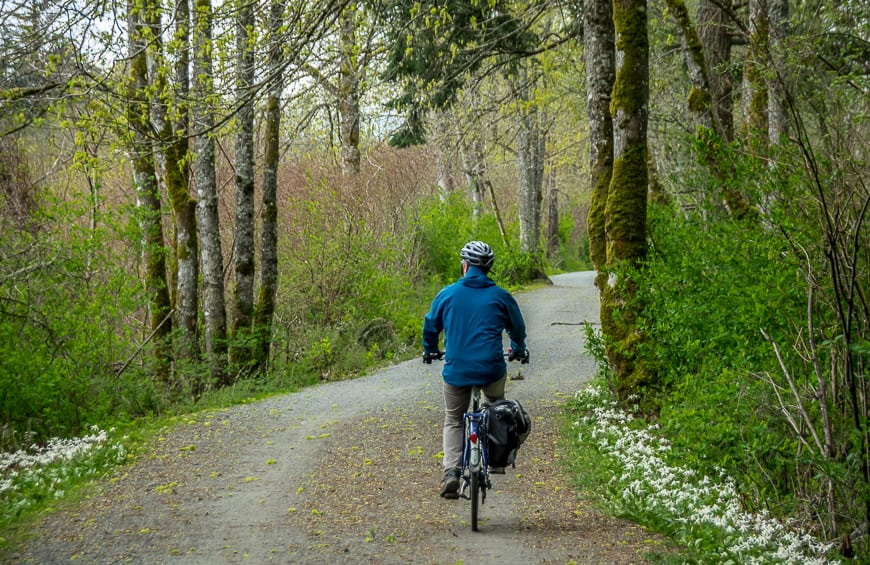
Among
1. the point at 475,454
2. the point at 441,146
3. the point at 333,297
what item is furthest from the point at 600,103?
the point at 441,146

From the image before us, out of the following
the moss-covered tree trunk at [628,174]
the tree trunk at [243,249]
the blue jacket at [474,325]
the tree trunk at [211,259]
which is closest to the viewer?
the blue jacket at [474,325]

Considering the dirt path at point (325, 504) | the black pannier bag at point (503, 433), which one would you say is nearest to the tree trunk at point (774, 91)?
the dirt path at point (325, 504)

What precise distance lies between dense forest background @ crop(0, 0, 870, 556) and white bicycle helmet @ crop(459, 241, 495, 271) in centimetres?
216

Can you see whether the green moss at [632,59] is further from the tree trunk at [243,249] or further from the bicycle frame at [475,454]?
the tree trunk at [243,249]

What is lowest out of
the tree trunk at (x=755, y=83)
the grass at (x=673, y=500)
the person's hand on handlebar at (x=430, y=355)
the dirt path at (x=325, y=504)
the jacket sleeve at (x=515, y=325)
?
the dirt path at (x=325, y=504)

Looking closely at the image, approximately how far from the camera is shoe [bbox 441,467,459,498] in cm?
682

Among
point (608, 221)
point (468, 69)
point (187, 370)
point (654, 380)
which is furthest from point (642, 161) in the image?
point (187, 370)

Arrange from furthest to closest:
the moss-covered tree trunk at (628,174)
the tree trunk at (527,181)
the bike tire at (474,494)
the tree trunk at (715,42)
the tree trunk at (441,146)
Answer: the tree trunk at (527,181) → the tree trunk at (441,146) → the tree trunk at (715,42) → the moss-covered tree trunk at (628,174) → the bike tire at (474,494)

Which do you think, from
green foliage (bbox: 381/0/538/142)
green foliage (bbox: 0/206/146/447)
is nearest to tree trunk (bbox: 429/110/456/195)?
green foliage (bbox: 381/0/538/142)

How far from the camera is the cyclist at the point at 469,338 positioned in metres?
6.51

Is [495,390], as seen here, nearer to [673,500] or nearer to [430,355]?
[430,355]

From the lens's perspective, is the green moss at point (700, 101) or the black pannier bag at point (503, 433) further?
the green moss at point (700, 101)

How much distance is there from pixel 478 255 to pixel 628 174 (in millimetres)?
3901

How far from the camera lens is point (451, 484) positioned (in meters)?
6.82
